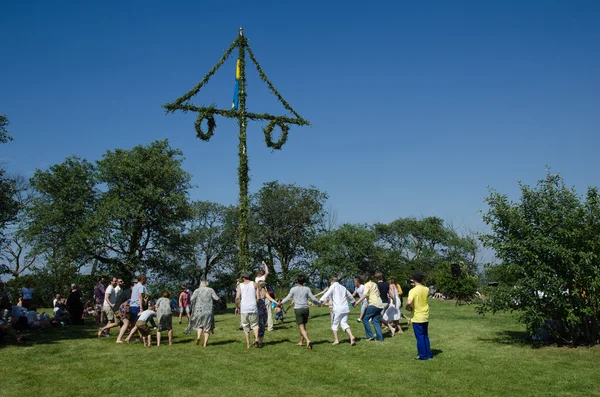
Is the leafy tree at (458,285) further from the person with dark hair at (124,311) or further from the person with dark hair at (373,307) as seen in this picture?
the person with dark hair at (124,311)

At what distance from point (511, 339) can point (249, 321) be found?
7.21 m

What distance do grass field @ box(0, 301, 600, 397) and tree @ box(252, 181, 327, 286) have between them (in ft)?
124

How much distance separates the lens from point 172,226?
2805cm

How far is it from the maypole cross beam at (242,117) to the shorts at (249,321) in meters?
3.12

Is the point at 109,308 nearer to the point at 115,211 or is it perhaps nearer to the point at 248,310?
the point at 248,310

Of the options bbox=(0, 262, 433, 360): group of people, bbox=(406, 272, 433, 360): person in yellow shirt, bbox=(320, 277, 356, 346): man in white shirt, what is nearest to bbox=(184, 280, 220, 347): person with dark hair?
bbox=(0, 262, 433, 360): group of people

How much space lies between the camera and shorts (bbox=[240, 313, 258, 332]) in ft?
40.1

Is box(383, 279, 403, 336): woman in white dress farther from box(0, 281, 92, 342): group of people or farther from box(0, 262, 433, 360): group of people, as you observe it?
box(0, 281, 92, 342): group of people

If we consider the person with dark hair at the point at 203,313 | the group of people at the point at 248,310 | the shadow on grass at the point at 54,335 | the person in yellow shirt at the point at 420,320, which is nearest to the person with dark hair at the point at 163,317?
the group of people at the point at 248,310

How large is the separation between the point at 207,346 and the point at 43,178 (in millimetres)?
20347

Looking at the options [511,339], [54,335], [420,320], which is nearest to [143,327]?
[54,335]

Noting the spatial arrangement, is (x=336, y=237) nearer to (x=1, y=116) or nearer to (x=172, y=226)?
(x=172, y=226)

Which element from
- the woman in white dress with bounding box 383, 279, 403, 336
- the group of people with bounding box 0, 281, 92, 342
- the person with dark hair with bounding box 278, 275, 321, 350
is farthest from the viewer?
the woman in white dress with bounding box 383, 279, 403, 336

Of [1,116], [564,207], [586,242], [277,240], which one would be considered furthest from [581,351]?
[277,240]
